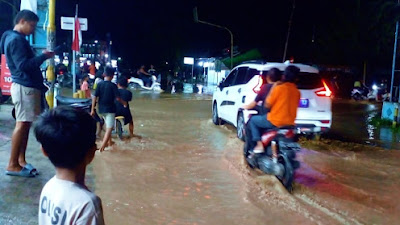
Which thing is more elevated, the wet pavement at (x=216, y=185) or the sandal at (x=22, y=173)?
the sandal at (x=22, y=173)

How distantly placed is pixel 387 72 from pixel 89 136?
35968 mm

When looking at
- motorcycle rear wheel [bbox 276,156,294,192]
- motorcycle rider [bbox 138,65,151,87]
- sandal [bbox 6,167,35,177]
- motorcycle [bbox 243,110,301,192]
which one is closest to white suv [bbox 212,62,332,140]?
motorcycle [bbox 243,110,301,192]

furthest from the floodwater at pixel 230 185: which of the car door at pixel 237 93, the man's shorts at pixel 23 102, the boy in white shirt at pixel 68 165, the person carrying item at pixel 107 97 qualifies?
the boy in white shirt at pixel 68 165

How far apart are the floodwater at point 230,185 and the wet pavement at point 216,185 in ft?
0.04

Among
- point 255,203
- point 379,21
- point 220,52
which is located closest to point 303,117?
point 255,203

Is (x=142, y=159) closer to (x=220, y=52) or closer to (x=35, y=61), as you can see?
(x=35, y=61)

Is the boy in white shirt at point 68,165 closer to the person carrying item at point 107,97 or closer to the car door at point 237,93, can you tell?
the person carrying item at point 107,97

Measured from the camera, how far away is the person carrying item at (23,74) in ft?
17.6

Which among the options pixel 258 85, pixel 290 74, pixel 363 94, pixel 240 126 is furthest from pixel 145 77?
pixel 290 74

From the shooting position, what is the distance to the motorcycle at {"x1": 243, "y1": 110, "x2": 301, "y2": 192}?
621cm

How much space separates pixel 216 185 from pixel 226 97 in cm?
543

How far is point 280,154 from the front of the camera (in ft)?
21.0

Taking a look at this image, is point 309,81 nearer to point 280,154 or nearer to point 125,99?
point 280,154

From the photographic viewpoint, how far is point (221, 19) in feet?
116
